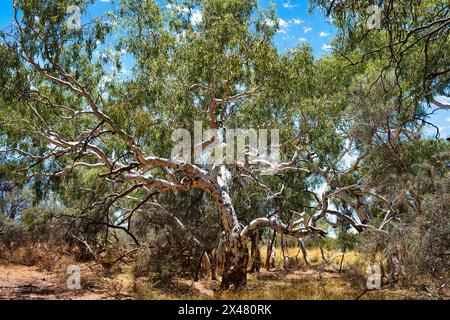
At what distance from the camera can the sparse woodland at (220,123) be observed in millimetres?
8680

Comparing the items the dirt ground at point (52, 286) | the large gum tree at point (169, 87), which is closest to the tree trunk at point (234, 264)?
the large gum tree at point (169, 87)

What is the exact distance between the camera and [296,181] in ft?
55.0

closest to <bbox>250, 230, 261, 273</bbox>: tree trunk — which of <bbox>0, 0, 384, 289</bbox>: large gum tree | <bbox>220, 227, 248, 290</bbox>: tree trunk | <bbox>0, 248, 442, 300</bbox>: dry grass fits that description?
<bbox>0, 248, 442, 300</bbox>: dry grass

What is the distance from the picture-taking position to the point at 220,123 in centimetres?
1141

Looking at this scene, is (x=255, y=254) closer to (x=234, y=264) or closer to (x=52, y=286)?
(x=234, y=264)

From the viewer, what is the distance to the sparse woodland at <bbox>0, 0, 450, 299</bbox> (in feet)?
28.5

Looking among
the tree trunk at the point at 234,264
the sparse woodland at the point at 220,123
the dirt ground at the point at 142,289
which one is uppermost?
the sparse woodland at the point at 220,123

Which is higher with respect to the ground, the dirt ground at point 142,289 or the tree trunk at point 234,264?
the tree trunk at point 234,264

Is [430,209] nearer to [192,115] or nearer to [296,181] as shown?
[192,115]

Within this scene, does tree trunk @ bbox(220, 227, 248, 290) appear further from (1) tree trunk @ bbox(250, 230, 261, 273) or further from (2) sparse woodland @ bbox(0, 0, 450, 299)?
(1) tree trunk @ bbox(250, 230, 261, 273)

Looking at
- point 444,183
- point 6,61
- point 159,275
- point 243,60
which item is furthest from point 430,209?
point 6,61

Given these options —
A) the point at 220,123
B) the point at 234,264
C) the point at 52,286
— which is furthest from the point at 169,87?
the point at 52,286

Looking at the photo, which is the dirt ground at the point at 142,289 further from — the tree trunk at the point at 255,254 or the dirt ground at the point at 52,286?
the tree trunk at the point at 255,254

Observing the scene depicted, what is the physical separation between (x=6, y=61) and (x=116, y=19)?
9.30 feet
